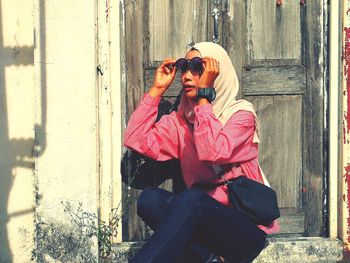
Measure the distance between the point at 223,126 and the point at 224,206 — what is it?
0.48 meters

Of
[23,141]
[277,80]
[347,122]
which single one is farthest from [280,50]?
[23,141]

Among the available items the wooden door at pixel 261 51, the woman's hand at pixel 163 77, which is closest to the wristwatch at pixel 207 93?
the woman's hand at pixel 163 77

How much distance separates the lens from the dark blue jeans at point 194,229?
14.6 ft

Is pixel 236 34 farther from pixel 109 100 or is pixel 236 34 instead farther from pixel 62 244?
pixel 62 244

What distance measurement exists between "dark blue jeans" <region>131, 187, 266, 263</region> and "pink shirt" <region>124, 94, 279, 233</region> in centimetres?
24

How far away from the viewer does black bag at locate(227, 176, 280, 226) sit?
470cm

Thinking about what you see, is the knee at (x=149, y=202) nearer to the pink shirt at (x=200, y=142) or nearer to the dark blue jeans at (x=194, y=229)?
the dark blue jeans at (x=194, y=229)

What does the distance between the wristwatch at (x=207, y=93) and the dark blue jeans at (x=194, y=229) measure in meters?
0.54

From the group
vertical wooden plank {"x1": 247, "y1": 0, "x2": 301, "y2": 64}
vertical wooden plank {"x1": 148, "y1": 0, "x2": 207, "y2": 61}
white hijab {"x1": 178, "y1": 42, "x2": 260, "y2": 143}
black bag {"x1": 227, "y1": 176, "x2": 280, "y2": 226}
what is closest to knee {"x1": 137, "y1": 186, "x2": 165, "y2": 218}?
black bag {"x1": 227, "y1": 176, "x2": 280, "y2": 226}

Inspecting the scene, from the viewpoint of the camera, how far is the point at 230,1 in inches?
218

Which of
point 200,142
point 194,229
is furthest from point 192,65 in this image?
point 194,229

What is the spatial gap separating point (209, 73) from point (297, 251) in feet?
4.90

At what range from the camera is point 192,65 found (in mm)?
4875

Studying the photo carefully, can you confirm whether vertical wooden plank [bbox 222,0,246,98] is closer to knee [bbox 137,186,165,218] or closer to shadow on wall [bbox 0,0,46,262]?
knee [bbox 137,186,165,218]
